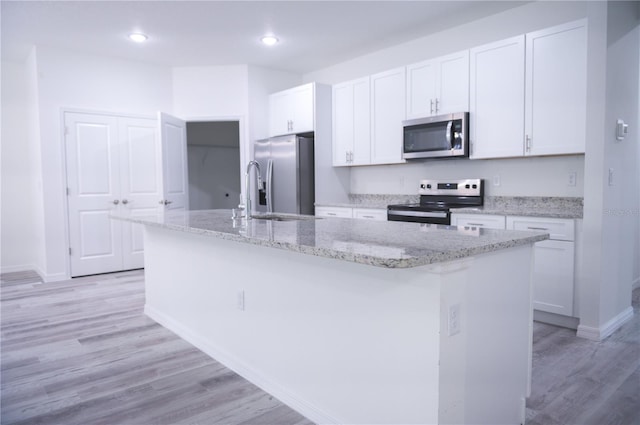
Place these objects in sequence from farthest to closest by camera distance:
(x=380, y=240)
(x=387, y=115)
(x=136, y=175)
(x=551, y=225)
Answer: (x=136, y=175), (x=387, y=115), (x=551, y=225), (x=380, y=240)

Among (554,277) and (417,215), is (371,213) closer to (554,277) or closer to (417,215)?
(417,215)

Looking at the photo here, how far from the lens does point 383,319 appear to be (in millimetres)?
1628

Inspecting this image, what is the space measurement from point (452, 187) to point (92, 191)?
4.07 metres

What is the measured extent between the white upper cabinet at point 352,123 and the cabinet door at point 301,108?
0.30 m

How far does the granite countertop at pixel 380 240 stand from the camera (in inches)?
51.5

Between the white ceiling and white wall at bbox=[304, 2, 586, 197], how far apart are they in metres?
0.12

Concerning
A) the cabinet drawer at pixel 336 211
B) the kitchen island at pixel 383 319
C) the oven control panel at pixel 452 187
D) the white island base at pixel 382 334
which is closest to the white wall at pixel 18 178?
the cabinet drawer at pixel 336 211

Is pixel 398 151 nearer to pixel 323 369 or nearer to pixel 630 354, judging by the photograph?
pixel 630 354

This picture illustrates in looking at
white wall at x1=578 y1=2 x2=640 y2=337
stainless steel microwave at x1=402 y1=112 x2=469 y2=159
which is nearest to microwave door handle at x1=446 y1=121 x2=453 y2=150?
stainless steel microwave at x1=402 y1=112 x2=469 y2=159

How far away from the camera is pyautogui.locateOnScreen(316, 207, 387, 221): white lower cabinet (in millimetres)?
4309

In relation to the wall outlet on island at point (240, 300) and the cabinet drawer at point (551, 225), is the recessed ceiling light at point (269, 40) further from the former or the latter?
the wall outlet on island at point (240, 300)

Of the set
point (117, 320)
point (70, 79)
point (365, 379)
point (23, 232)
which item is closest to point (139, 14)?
point (70, 79)

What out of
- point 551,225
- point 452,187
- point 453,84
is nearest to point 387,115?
point 453,84

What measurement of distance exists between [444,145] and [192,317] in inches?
101
